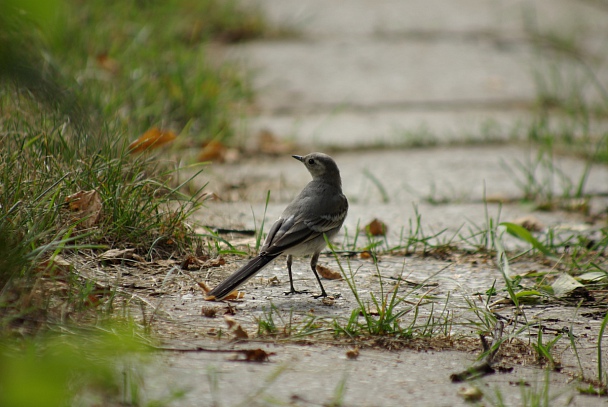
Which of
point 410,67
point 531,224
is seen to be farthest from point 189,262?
point 410,67

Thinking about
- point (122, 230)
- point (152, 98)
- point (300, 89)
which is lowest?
point (122, 230)

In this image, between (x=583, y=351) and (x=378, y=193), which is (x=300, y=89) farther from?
(x=583, y=351)

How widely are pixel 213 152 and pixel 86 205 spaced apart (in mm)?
2529

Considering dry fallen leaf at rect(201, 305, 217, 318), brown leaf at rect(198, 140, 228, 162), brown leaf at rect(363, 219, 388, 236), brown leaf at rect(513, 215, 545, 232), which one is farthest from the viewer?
brown leaf at rect(198, 140, 228, 162)

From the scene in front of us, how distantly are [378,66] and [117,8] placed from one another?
9.29 ft

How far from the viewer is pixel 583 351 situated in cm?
300

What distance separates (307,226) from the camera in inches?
150

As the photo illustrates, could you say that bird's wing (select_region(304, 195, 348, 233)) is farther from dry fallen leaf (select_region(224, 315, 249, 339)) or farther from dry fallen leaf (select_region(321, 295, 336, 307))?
dry fallen leaf (select_region(224, 315, 249, 339))

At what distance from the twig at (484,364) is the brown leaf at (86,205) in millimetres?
1789

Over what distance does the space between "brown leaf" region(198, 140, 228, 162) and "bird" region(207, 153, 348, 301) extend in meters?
1.56

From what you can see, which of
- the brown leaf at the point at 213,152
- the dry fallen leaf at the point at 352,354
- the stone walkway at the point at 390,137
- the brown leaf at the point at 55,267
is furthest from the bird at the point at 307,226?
the brown leaf at the point at 213,152

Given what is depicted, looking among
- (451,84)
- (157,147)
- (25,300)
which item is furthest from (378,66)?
(25,300)

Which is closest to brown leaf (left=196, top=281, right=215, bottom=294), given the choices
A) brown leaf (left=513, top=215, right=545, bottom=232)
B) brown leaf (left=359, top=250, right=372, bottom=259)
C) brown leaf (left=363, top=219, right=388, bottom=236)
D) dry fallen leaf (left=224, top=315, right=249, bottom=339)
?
dry fallen leaf (left=224, top=315, right=249, bottom=339)

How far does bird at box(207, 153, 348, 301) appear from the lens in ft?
11.0
